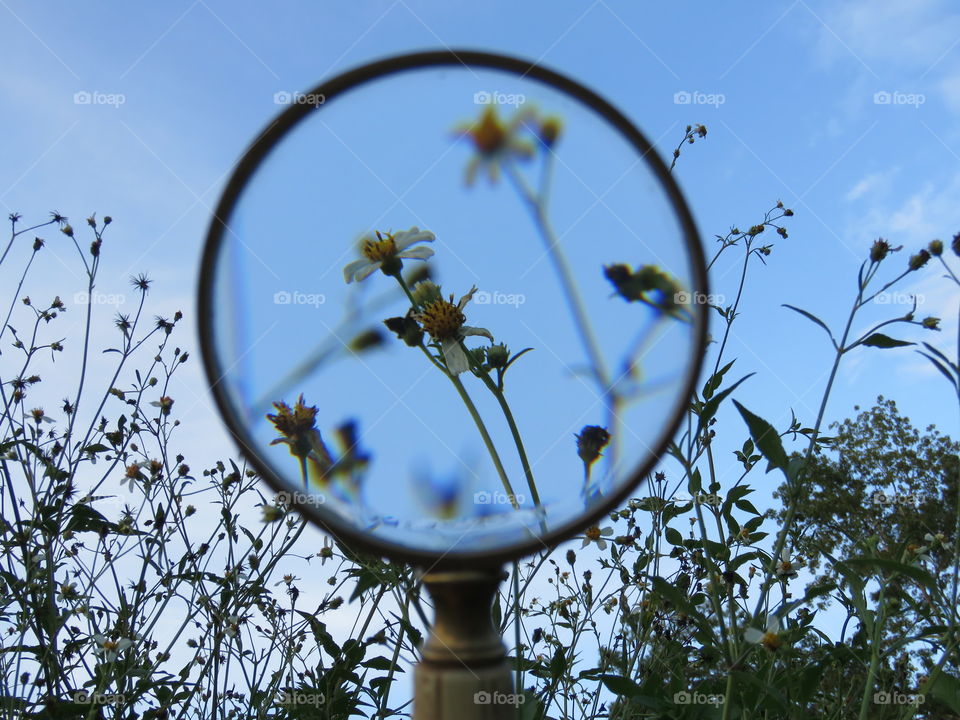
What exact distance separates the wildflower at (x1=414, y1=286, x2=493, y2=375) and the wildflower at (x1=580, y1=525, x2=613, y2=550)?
1.23 m

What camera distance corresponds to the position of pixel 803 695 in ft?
5.20

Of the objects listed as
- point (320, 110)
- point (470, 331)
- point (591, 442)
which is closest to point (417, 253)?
point (470, 331)

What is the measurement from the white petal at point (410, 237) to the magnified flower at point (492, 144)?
99 mm

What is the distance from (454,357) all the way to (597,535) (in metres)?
1.29

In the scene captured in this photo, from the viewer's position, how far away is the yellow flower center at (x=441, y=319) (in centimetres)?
110

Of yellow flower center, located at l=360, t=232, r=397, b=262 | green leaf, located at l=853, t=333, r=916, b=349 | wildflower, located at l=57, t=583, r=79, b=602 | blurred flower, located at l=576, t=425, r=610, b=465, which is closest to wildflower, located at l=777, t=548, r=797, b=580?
green leaf, located at l=853, t=333, r=916, b=349

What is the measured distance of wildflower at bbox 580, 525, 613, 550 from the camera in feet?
7.20

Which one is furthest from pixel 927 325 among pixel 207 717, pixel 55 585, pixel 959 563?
pixel 55 585

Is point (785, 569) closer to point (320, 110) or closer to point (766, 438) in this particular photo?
point (766, 438)

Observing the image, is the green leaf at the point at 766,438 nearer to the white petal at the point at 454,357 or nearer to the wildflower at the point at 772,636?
the wildflower at the point at 772,636

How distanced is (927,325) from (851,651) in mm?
848

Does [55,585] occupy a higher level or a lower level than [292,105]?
lower

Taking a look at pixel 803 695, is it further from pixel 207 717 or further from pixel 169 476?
pixel 169 476

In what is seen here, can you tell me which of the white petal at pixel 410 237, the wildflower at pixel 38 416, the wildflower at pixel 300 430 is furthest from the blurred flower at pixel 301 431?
the wildflower at pixel 38 416
